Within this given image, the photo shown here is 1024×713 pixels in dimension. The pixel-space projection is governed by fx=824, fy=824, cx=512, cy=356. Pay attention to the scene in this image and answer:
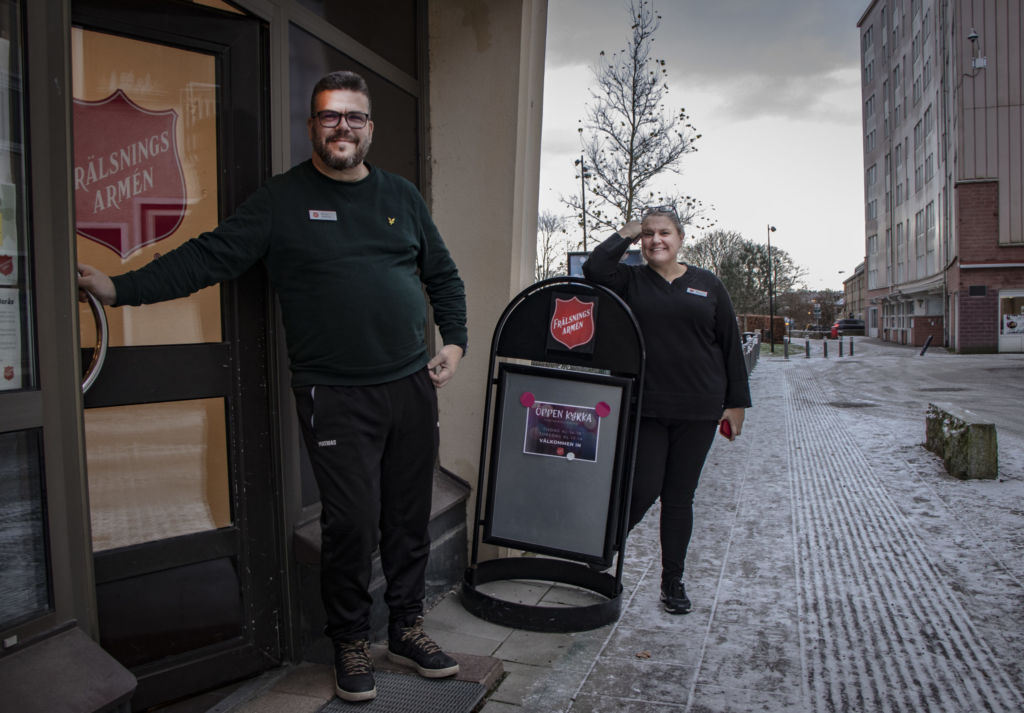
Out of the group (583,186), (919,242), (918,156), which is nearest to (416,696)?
(583,186)

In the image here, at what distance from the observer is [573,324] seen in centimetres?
402

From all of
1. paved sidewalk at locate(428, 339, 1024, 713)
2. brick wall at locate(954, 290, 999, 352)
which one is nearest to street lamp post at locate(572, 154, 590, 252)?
paved sidewalk at locate(428, 339, 1024, 713)

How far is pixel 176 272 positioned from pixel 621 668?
7.59ft

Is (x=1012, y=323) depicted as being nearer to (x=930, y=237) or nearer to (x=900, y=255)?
(x=930, y=237)

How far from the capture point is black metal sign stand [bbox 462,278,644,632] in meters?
3.97

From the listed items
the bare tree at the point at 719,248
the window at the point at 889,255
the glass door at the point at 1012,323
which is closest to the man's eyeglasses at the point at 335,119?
the glass door at the point at 1012,323

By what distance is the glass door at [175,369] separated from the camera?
2.74m

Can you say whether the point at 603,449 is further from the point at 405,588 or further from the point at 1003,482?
the point at 1003,482

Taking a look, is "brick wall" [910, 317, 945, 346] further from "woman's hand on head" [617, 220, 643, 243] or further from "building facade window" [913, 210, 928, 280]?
"woman's hand on head" [617, 220, 643, 243]

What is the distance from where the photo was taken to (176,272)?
262 centimetres

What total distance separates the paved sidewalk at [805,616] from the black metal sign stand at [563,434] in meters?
0.39

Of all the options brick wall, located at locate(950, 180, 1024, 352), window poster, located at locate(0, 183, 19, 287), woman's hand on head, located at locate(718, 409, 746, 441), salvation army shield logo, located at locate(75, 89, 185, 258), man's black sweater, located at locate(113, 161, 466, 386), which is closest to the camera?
window poster, located at locate(0, 183, 19, 287)

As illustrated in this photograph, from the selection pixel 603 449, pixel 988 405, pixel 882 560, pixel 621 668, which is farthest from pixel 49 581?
pixel 988 405

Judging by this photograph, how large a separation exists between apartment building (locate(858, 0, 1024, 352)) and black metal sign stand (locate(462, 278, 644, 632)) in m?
32.5
